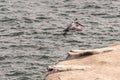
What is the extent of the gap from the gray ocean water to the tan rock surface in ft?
39.2

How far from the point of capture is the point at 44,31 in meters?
39.8

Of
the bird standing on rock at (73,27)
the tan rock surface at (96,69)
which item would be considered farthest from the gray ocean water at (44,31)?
the tan rock surface at (96,69)

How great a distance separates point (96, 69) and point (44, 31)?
25090 mm

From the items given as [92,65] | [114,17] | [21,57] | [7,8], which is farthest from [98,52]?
[7,8]

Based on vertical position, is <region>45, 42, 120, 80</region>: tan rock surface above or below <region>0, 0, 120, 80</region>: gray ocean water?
above

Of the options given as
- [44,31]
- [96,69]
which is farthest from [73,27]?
[96,69]

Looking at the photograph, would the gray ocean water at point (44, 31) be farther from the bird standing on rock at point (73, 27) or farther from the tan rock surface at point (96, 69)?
the tan rock surface at point (96, 69)

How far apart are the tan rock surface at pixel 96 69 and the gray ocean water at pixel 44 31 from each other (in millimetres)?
11956

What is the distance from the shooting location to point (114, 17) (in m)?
44.9

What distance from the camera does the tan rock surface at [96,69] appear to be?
14132 mm

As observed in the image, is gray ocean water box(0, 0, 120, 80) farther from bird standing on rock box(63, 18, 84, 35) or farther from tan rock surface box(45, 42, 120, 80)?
tan rock surface box(45, 42, 120, 80)

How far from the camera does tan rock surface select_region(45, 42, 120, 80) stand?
Result: 14.1 metres

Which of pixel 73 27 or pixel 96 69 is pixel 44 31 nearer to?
pixel 73 27

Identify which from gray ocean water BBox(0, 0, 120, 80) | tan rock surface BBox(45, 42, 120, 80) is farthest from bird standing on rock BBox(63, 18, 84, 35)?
tan rock surface BBox(45, 42, 120, 80)
